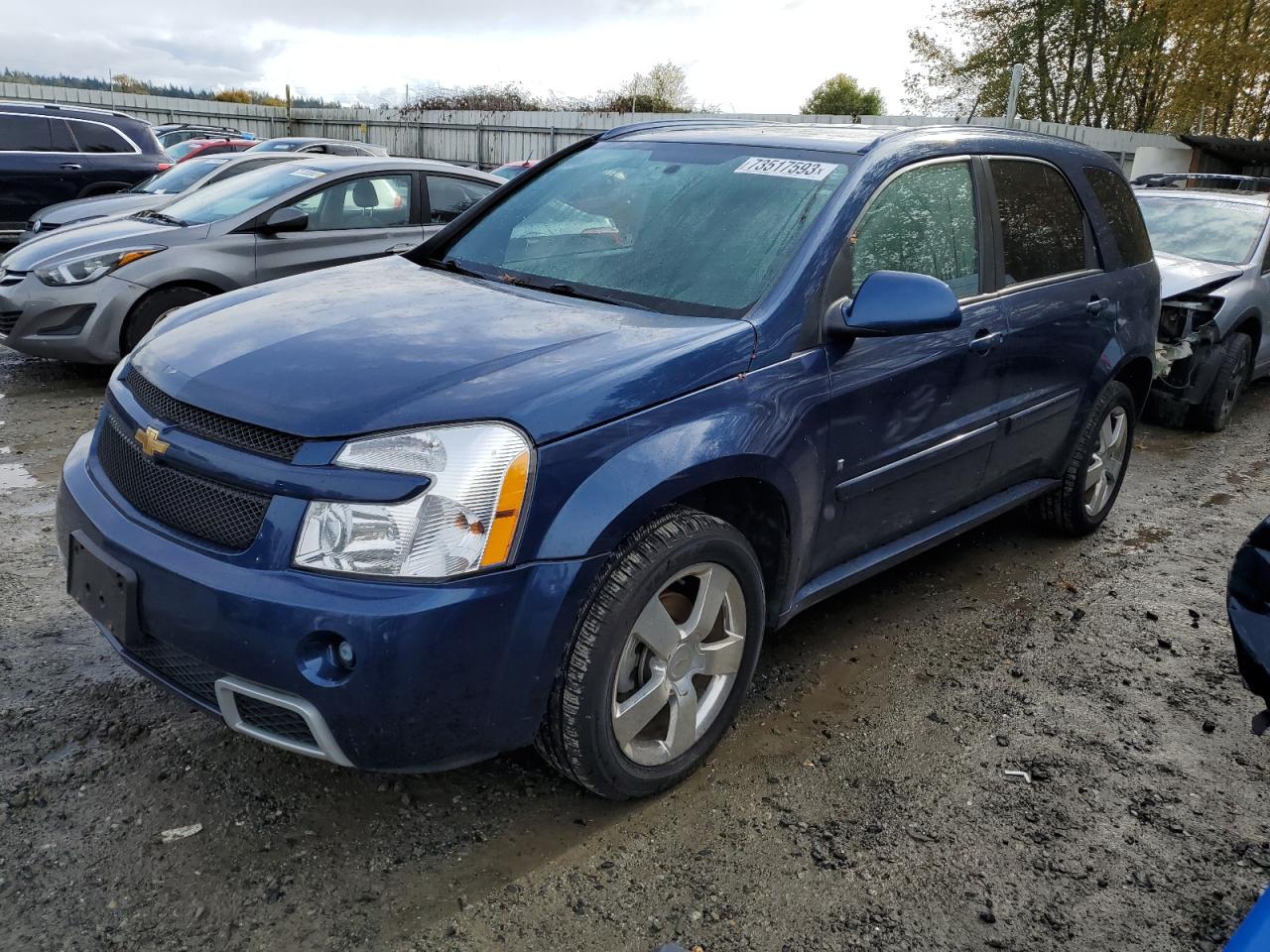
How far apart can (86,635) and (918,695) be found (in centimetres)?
282

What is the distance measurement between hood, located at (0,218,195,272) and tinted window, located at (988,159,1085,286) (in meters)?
5.32

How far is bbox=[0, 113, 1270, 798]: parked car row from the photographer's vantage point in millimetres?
2221

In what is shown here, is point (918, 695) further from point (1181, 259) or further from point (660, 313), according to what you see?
point (1181, 259)

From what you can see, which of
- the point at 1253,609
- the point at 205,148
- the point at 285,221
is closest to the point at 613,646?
the point at 1253,609

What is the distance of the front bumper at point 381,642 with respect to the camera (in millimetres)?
2152

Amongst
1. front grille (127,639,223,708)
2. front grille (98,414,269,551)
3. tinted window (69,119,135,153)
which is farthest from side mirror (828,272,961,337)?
tinted window (69,119,135,153)

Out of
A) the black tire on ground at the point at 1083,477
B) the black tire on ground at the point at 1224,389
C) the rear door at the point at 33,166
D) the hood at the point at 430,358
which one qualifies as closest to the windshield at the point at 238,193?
the hood at the point at 430,358

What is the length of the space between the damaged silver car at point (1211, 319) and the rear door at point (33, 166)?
1146 cm

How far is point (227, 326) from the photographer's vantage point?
2902 millimetres

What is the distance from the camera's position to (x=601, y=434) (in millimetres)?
2396

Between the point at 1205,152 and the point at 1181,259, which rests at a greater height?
the point at 1205,152

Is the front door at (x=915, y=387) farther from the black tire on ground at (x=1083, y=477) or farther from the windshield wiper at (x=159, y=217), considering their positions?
the windshield wiper at (x=159, y=217)

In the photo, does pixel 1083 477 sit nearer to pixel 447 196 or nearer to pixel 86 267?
pixel 447 196

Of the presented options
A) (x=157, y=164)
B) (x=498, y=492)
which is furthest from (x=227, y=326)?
(x=157, y=164)
